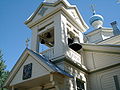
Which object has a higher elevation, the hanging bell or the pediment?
the hanging bell

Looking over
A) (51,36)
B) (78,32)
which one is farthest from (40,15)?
(78,32)

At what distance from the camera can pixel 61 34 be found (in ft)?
32.7

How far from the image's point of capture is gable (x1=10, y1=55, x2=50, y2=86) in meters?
8.06

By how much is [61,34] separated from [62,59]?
1816 millimetres

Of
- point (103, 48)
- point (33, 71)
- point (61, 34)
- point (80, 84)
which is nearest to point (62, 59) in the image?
point (33, 71)

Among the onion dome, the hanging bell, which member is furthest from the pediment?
the onion dome

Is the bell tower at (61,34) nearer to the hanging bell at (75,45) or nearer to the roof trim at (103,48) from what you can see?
the hanging bell at (75,45)

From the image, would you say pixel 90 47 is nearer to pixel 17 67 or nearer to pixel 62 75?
pixel 62 75

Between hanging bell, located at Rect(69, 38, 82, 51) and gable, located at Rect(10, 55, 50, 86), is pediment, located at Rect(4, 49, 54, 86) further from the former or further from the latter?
hanging bell, located at Rect(69, 38, 82, 51)

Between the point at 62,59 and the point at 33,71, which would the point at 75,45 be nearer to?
the point at 62,59

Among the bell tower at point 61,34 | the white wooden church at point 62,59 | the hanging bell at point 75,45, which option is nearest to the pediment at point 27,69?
the white wooden church at point 62,59

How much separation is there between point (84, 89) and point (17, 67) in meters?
3.88

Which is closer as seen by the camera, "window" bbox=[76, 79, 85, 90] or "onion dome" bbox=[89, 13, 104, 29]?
"window" bbox=[76, 79, 85, 90]

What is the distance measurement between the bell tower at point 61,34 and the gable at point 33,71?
1019 millimetres
